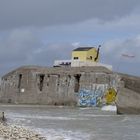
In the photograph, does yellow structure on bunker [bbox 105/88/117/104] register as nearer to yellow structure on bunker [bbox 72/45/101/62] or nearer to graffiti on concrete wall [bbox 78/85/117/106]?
graffiti on concrete wall [bbox 78/85/117/106]

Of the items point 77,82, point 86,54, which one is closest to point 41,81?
point 77,82

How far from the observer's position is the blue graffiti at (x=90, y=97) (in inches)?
2373

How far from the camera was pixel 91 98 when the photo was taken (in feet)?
200

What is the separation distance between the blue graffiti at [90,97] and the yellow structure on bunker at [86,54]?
11.5m

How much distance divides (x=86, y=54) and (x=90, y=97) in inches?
547

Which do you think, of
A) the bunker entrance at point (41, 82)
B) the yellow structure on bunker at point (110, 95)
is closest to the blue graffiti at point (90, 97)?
the yellow structure on bunker at point (110, 95)

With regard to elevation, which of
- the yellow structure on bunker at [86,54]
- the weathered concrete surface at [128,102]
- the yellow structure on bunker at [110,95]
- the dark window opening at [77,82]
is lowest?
the weathered concrete surface at [128,102]

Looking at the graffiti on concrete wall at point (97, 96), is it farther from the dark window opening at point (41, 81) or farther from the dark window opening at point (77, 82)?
the dark window opening at point (41, 81)

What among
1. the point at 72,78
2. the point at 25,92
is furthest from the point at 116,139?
the point at 25,92

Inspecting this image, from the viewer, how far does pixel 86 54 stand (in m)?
73.6

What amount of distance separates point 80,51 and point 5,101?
1384 cm

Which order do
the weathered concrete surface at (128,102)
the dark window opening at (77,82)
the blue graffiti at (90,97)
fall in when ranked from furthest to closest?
the dark window opening at (77,82) → the blue graffiti at (90,97) → the weathered concrete surface at (128,102)

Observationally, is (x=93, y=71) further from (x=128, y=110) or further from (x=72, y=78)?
(x=128, y=110)

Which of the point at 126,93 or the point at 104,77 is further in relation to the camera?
the point at 104,77
